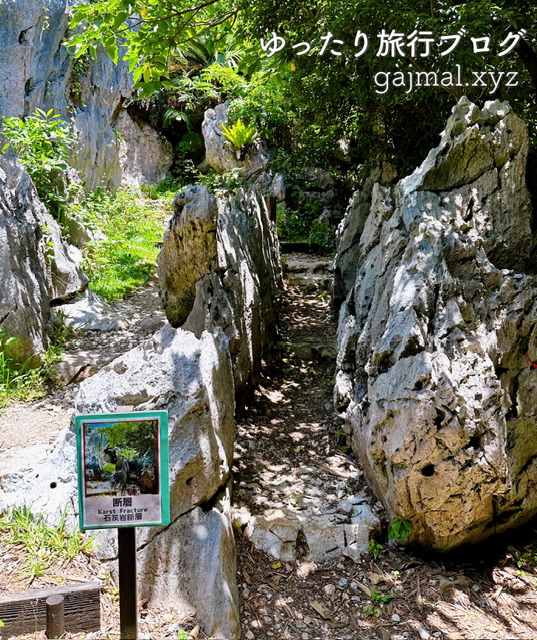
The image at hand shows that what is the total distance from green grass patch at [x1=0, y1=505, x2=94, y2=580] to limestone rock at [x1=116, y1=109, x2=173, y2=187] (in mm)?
13979

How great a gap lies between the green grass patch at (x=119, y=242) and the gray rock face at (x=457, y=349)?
5196mm

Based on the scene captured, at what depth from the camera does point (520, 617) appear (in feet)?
9.15

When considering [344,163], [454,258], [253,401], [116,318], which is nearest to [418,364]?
[454,258]

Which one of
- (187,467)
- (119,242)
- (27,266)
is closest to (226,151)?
(119,242)

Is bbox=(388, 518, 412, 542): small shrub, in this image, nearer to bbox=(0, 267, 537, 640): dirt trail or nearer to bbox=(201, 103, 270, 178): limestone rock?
bbox=(0, 267, 537, 640): dirt trail

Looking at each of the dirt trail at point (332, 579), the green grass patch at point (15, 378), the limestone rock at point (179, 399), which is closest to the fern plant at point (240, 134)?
the green grass patch at point (15, 378)

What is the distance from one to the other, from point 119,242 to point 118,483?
8.43 metres

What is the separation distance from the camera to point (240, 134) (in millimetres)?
12719

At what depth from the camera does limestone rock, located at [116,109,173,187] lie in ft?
52.0

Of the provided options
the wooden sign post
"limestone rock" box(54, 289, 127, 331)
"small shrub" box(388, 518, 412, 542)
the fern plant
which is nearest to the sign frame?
the wooden sign post

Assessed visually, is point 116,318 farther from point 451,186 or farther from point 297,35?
point 451,186

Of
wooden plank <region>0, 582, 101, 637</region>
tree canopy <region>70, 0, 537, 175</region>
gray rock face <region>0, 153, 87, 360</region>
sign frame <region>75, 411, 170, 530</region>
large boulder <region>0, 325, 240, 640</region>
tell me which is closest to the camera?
sign frame <region>75, 411, 170, 530</region>

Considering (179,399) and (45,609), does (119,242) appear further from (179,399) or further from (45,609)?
(45,609)

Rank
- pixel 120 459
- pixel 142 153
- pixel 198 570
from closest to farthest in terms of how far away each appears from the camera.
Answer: pixel 120 459, pixel 198 570, pixel 142 153
